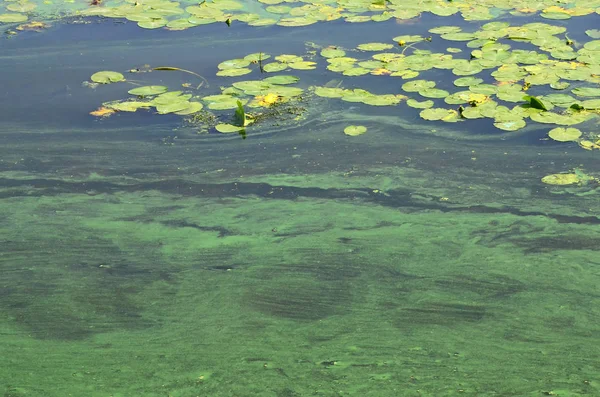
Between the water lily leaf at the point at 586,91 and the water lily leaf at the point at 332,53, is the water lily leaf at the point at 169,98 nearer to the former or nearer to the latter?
the water lily leaf at the point at 332,53

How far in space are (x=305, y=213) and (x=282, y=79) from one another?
3.14ft

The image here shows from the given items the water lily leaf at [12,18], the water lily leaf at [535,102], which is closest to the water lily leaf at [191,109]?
the water lily leaf at [535,102]

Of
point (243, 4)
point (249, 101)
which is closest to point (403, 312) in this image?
point (249, 101)

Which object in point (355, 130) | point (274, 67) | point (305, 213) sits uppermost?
point (274, 67)

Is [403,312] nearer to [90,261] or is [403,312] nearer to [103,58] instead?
[90,261]

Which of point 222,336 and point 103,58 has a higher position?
point 103,58

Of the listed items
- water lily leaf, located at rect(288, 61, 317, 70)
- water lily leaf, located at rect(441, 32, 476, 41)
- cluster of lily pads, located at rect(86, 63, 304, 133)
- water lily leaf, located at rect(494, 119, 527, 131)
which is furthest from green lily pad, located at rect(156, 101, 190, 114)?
water lily leaf, located at rect(441, 32, 476, 41)

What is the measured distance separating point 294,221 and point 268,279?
30cm

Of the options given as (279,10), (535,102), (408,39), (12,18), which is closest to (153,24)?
(279,10)

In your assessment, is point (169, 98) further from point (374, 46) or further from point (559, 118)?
point (559, 118)

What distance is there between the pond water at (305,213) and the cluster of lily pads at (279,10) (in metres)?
0.09

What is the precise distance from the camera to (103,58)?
11.1 ft

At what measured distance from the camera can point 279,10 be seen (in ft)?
12.6

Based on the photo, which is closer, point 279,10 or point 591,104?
point 591,104
